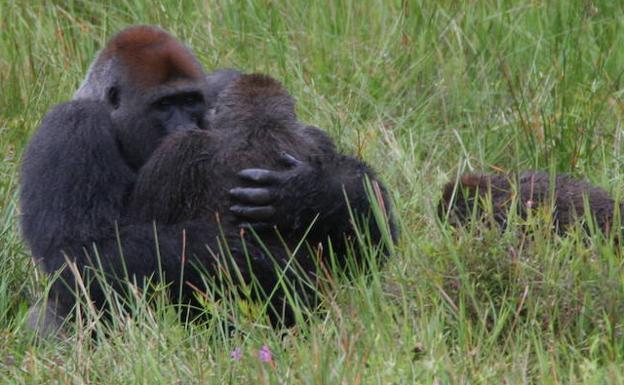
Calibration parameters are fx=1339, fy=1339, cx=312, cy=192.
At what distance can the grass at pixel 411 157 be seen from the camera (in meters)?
3.24

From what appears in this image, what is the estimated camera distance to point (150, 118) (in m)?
4.46

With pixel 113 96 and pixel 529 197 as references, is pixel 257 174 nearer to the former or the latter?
pixel 113 96

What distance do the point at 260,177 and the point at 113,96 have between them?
2.85 ft

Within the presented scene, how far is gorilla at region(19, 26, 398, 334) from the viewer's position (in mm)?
3990

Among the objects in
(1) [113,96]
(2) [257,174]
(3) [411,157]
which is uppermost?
(1) [113,96]

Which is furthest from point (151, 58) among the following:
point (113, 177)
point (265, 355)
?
point (265, 355)

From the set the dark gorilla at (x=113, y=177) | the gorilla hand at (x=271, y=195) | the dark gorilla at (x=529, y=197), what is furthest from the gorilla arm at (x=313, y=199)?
the dark gorilla at (x=529, y=197)

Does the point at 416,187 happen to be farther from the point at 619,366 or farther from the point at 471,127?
the point at 619,366

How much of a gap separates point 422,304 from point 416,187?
1.55 m

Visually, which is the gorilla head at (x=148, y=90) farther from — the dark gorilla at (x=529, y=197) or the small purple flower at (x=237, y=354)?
the small purple flower at (x=237, y=354)

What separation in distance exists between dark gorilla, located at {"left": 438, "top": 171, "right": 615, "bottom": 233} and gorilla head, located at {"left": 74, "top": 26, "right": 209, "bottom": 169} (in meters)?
0.93

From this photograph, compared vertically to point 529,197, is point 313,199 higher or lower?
higher

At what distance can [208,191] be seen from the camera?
402cm

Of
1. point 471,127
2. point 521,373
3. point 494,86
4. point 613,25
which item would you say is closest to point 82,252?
point 521,373
